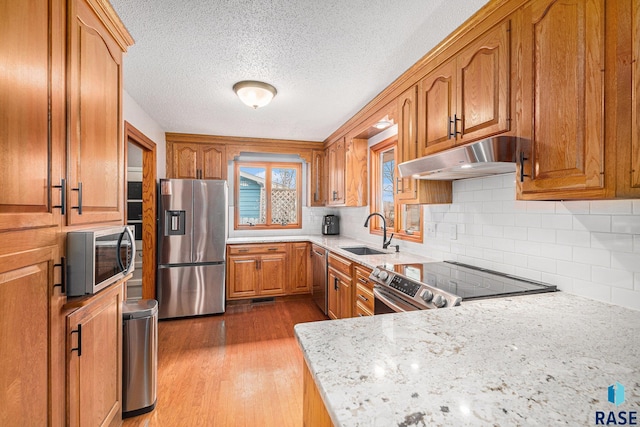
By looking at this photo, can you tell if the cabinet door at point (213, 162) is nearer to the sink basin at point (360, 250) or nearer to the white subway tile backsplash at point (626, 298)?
the sink basin at point (360, 250)

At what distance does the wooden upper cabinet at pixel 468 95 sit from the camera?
4.89ft

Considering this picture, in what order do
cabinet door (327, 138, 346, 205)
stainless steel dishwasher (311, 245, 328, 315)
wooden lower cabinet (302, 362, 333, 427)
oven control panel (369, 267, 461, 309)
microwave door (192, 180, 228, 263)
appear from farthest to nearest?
cabinet door (327, 138, 346, 205) < microwave door (192, 180, 228, 263) < stainless steel dishwasher (311, 245, 328, 315) < oven control panel (369, 267, 461, 309) < wooden lower cabinet (302, 362, 333, 427)

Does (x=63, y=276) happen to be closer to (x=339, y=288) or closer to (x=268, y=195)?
(x=339, y=288)

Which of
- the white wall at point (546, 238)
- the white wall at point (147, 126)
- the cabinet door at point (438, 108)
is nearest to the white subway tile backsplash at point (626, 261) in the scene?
the white wall at point (546, 238)

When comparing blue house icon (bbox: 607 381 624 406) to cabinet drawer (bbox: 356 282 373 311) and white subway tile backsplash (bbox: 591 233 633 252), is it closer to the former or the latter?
white subway tile backsplash (bbox: 591 233 633 252)

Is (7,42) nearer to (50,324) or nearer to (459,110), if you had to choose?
(50,324)

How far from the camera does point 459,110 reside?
1775 mm

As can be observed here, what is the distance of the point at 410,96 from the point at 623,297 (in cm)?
168

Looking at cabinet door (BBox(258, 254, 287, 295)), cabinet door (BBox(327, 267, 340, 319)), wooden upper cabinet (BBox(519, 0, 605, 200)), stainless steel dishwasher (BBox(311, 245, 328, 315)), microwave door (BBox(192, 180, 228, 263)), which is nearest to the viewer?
wooden upper cabinet (BBox(519, 0, 605, 200))

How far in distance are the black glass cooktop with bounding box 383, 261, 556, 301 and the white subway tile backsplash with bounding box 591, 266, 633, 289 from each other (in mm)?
206

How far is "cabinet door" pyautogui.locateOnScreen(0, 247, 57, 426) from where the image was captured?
0.89 m

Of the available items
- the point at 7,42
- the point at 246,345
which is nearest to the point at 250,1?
the point at 7,42

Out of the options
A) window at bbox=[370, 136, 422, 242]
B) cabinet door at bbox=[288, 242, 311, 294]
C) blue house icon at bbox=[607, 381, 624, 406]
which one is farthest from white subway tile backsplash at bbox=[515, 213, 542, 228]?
cabinet door at bbox=[288, 242, 311, 294]

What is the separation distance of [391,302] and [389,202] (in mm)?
1739
